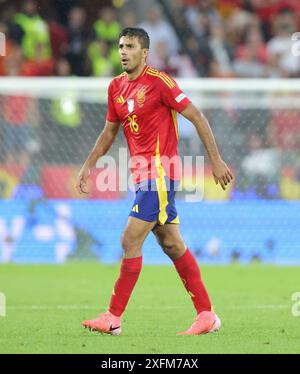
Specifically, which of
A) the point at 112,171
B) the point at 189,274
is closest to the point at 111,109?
the point at 189,274

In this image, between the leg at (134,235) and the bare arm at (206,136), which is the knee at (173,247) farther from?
the bare arm at (206,136)

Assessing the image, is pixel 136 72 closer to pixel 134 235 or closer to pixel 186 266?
pixel 134 235

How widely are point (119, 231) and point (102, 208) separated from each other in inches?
14.3

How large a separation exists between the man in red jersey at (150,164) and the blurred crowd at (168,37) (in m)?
7.69

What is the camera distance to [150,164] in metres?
6.80

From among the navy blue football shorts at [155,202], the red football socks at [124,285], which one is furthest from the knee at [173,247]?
the red football socks at [124,285]

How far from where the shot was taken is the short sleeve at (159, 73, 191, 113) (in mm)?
6715

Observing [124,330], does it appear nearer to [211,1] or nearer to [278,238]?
[278,238]

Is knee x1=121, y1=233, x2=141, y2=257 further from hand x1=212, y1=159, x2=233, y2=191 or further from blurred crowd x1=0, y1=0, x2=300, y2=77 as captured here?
blurred crowd x1=0, y1=0, x2=300, y2=77

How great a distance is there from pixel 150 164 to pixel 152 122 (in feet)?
0.96

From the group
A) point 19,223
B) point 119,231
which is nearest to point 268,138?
point 119,231

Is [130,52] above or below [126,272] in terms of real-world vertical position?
above

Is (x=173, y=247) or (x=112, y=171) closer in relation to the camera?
(x=173, y=247)

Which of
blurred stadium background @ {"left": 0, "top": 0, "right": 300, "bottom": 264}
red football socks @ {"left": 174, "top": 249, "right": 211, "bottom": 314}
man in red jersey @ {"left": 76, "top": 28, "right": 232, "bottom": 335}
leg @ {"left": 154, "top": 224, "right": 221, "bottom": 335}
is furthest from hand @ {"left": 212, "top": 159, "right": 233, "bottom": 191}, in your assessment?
blurred stadium background @ {"left": 0, "top": 0, "right": 300, "bottom": 264}
